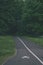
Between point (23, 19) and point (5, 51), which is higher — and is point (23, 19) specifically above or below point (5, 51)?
below

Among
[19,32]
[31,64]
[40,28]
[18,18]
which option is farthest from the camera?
[18,18]

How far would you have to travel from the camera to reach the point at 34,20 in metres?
71.6

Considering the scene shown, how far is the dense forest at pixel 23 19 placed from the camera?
226 ft

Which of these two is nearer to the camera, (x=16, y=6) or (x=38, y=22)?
(x=38, y=22)

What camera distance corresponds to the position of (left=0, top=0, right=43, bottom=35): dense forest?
68.9 metres

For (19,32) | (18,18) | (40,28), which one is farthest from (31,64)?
(18,18)

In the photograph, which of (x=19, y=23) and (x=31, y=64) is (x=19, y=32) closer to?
(x=19, y=23)

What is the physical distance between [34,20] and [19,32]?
6.00 metres

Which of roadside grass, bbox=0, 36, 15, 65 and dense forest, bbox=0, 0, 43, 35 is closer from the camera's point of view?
roadside grass, bbox=0, 36, 15, 65

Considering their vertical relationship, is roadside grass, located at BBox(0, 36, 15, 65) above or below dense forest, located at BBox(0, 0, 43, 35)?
above

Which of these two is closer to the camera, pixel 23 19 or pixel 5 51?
pixel 5 51

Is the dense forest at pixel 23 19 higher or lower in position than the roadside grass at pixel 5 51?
lower

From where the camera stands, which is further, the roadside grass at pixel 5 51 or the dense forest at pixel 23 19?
the dense forest at pixel 23 19

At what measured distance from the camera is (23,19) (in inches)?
2948
